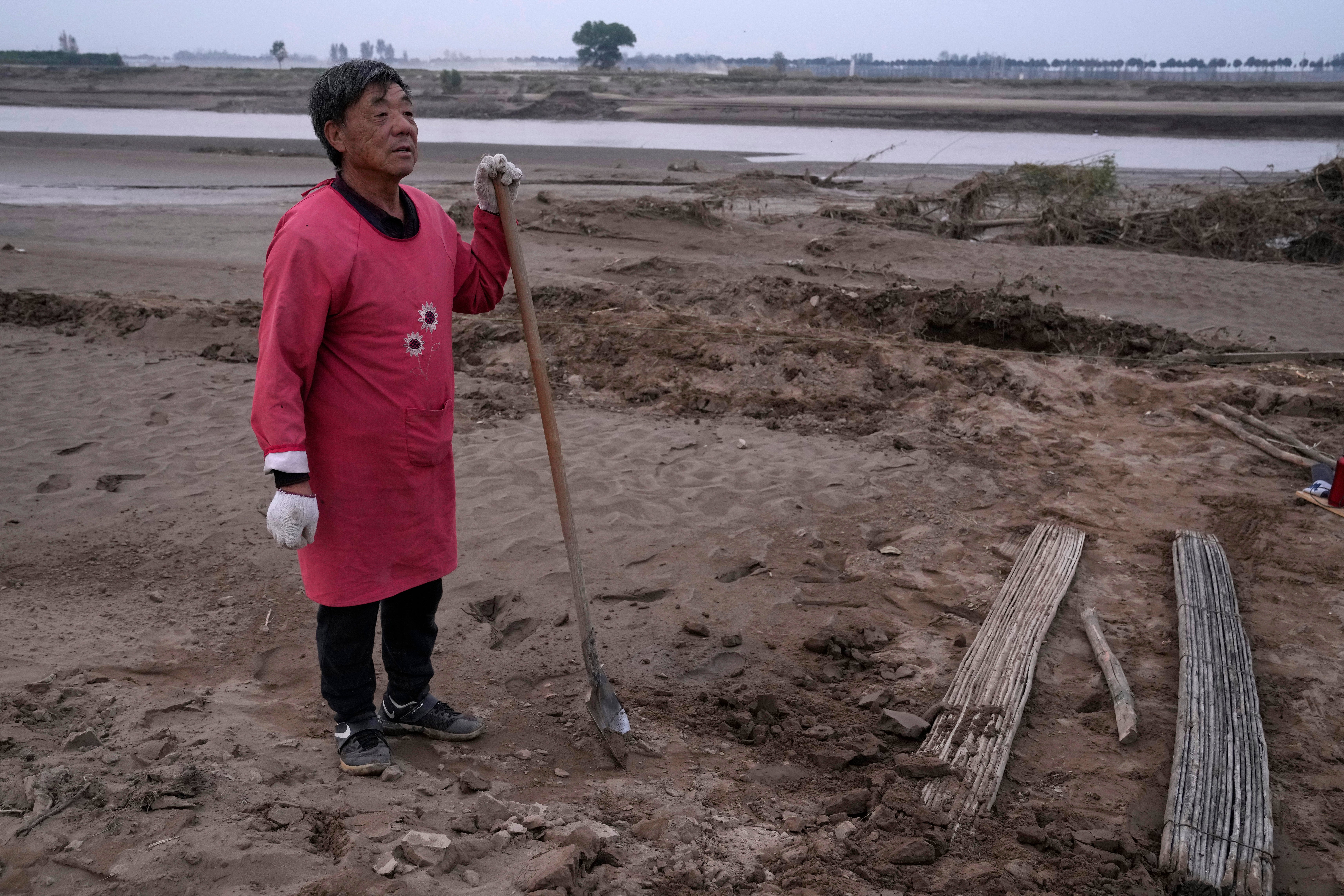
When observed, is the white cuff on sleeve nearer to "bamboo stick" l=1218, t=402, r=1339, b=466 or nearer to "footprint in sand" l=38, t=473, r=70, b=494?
"footprint in sand" l=38, t=473, r=70, b=494

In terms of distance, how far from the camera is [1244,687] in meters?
3.35

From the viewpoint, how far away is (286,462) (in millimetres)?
2365

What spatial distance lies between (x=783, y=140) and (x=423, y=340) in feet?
107

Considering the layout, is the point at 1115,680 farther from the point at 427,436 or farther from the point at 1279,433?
the point at 1279,433

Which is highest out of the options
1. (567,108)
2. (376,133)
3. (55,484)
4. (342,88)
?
(567,108)

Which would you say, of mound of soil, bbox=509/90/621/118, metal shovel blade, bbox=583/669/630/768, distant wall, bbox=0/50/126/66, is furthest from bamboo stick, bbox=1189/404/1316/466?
distant wall, bbox=0/50/126/66

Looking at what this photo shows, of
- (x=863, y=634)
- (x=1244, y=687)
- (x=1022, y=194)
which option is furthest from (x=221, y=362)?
(x=1022, y=194)

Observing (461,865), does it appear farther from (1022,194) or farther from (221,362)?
(1022,194)

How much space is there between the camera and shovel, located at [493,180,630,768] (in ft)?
9.68

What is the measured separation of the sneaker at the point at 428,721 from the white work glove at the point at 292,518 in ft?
2.75

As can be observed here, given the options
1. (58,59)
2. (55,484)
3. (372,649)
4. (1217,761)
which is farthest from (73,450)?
(58,59)

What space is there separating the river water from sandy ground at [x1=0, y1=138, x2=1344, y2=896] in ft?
62.9

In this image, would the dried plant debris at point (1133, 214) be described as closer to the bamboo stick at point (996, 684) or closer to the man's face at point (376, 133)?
the bamboo stick at point (996, 684)

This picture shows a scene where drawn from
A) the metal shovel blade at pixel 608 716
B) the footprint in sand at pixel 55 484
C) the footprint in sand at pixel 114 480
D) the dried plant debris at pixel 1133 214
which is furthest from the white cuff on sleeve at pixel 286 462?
the dried plant debris at pixel 1133 214
